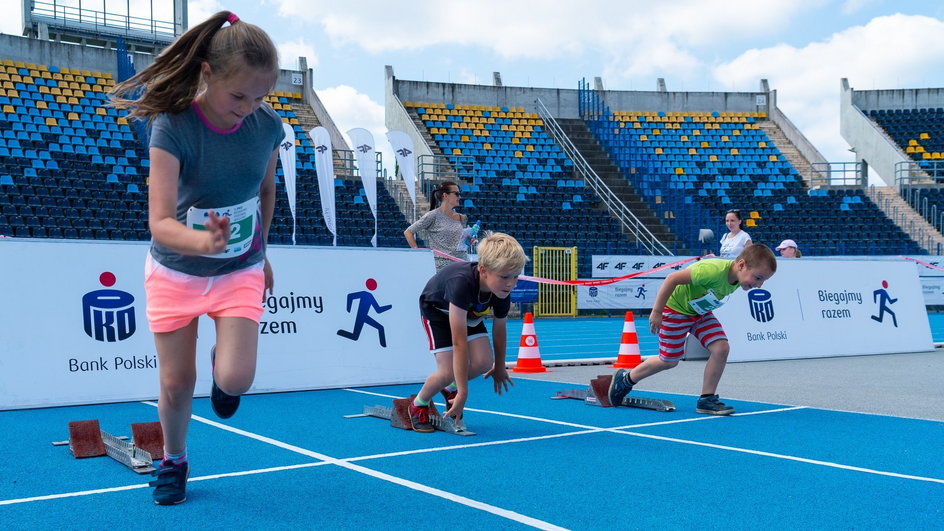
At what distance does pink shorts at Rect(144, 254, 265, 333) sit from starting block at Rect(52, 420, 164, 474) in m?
1.34

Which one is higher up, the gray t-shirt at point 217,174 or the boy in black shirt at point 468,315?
the gray t-shirt at point 217,174

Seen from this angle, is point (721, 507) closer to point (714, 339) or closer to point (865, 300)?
point (714, 339)

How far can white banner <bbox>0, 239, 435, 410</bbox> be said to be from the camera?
264 inches

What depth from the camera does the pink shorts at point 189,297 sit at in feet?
10.9

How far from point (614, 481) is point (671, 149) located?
99.7 feet

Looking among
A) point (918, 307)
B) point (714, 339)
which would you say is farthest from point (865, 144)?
point (714, 339)

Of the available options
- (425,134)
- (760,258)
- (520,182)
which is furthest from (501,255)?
(425,134)

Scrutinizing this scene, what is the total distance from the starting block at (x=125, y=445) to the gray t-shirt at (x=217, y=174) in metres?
1.53

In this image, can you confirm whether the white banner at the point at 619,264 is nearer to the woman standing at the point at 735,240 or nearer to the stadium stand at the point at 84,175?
the stadium stand at the point at 84,175

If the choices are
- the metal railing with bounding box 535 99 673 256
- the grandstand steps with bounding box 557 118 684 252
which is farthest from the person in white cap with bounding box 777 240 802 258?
the grandstand steps with bounding box 557 118 684 252

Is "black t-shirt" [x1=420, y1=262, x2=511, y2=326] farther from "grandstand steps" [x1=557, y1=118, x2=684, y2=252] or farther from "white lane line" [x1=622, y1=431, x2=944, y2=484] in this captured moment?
"grandstand steps" [x1=557, y1=118, x2=684, y2=252]

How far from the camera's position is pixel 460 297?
195 inches

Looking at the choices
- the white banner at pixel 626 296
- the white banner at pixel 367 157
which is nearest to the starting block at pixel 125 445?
the white banner at pixel 367 157

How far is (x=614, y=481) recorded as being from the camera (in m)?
4.12
